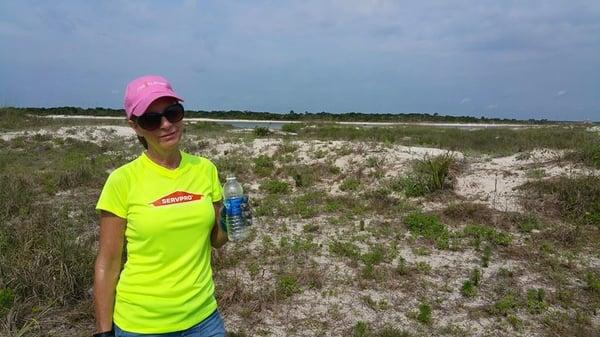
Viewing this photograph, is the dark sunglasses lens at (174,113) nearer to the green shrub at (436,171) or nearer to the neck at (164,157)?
the neck at (164,157)

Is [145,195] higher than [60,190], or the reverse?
[145,195]

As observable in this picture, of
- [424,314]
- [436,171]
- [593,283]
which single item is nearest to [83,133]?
[436,171]

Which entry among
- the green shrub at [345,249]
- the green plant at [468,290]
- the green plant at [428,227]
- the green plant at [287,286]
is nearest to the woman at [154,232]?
the green plant at [287,286]

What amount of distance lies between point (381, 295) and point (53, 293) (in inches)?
135

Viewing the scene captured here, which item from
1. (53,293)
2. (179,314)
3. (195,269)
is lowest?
(53,293)

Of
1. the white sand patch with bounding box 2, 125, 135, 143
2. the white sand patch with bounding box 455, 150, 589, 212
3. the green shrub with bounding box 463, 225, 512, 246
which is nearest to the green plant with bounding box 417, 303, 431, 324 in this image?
the green shrub with bounding box 463, 225, 512, 246

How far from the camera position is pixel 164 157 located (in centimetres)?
222

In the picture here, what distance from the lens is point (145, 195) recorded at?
2125 mm

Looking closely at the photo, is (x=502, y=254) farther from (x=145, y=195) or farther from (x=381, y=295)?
(x=145, y=195)

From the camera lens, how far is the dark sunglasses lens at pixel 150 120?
6.93ft

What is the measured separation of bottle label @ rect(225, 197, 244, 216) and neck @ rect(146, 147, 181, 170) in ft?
0.97

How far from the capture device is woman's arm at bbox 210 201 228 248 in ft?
7.87

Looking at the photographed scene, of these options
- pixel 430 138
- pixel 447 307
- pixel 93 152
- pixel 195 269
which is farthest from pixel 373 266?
pixel 430 138

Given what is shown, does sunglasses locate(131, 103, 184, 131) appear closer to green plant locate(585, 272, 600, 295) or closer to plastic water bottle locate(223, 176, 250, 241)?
plastic water bottle locate(223, 176, 250, 241)
